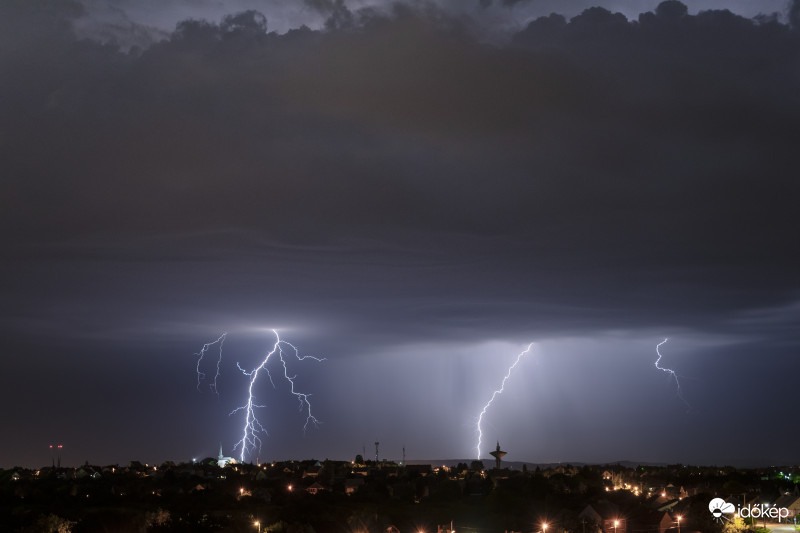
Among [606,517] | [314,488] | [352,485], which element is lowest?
[606,517]

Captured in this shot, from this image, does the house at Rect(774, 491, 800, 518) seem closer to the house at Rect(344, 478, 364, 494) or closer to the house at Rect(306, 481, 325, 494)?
the house at Rect(344, 478, 364, 494)

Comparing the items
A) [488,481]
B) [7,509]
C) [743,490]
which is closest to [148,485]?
[7,509]

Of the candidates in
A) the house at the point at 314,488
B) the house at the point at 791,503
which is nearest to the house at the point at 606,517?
the house at the point at 791,503

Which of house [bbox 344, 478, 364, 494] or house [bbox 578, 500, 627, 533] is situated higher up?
house [bbox 344, 478, 364, 494]

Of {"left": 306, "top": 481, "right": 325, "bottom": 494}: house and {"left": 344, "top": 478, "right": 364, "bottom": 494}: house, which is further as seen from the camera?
{"left": 344, "top": 478, "right": 364, "bottom": 494}: house

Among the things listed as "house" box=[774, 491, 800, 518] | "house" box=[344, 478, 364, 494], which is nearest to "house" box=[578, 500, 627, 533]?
"house" box=[774, 491, 800, 518]

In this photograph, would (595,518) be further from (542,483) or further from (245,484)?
(245,484)

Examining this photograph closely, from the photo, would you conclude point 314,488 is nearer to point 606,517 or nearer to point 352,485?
point 352,485

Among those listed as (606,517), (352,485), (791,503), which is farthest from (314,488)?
(791,503)

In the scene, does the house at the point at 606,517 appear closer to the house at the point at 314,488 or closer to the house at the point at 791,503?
the house at the point at 791,503

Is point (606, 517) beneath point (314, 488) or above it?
beneath

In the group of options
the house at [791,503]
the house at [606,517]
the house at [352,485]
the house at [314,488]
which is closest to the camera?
the house at [606,517]
